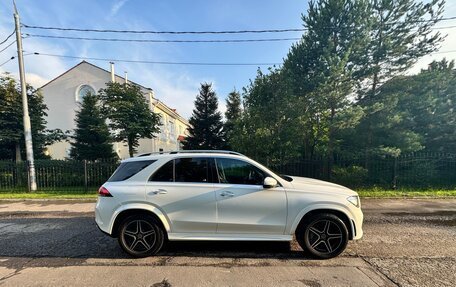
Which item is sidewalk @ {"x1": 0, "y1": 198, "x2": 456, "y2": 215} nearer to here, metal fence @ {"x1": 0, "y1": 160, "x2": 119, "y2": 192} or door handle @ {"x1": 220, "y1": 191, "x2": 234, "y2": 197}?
metal fence @ {"x1": 0, "y1": 160, "x2": 119, "y2": 192}

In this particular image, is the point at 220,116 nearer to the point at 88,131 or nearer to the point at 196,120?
the point at 196,120

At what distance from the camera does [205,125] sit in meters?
22.0

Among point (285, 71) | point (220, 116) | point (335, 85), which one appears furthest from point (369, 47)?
point (220, 116)

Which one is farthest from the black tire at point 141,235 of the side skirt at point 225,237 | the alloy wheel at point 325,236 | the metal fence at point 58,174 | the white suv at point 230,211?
the metal fence at point 58,174

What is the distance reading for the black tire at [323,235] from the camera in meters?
4.17

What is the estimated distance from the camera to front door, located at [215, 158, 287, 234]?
4.18 meters

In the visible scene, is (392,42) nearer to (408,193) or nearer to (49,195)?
(408,193)

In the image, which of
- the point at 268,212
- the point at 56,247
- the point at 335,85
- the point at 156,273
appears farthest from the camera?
the point at 335,85

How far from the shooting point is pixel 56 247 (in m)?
4.82

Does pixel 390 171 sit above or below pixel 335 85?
below

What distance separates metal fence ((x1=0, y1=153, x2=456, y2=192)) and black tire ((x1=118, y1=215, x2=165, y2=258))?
7.92 metres

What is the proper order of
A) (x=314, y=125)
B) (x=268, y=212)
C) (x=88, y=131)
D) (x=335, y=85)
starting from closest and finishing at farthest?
(x=268, y=212) < (x=335, y=85) < (x=314, y=125) < (x=88, y=131)

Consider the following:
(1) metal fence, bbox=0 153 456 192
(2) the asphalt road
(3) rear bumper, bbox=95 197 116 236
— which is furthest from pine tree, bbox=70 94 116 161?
(3) rear bumper, bbox=95 197 116 236

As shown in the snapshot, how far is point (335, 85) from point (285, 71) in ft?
8.94
